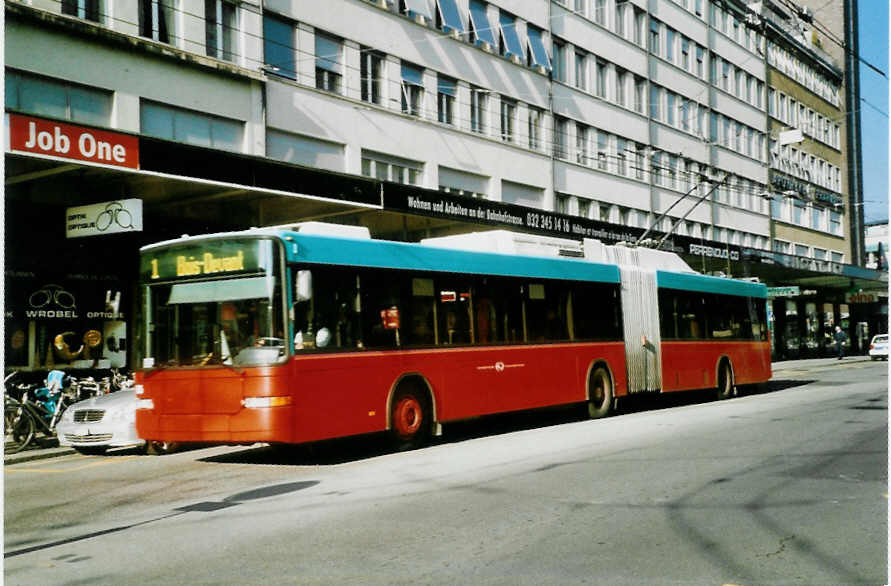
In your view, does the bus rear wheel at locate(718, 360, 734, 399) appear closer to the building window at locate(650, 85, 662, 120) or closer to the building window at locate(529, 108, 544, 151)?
the building window at locate(529, 108, 544, 151)

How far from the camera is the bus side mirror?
441 inches

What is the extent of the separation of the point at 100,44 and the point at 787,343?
151 feet

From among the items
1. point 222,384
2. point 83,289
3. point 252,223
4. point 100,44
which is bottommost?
point 222,384

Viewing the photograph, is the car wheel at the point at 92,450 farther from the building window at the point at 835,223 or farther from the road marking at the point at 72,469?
the building window at the point at 835,223

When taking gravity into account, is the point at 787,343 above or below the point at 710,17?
below

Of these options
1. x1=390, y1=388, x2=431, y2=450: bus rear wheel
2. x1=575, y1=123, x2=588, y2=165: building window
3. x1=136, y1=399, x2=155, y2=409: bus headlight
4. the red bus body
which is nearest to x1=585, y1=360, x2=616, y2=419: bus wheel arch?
the red bus body

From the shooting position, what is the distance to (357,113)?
26125 millimetres

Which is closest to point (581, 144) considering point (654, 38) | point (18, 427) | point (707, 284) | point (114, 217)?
point (654, 38)

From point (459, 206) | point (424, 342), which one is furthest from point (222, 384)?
point (459, 206)

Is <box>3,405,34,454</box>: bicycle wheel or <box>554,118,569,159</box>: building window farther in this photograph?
<box>554,118,569,159</box>: building window

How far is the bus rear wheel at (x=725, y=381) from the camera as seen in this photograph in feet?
70.8

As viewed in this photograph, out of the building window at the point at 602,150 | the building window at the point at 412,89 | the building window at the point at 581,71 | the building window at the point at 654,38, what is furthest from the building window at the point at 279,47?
the building window at the point at 654,38

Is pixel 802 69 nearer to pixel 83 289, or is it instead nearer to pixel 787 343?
pixel 787 343

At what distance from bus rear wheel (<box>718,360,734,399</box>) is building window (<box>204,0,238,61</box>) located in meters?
12.9
